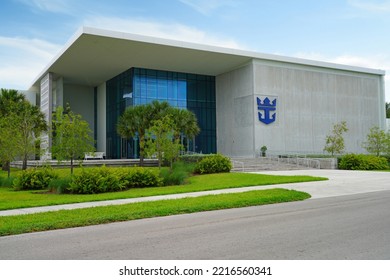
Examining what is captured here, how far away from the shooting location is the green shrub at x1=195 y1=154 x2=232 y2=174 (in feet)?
91.0

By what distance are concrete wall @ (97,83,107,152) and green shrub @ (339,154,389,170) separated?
97.2 feet

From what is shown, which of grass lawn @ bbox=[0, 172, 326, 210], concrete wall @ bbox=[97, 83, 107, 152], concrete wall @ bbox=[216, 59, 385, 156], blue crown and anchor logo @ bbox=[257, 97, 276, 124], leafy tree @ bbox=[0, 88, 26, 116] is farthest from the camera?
concrete wall @ bbox=[97, 83, 107, 152]

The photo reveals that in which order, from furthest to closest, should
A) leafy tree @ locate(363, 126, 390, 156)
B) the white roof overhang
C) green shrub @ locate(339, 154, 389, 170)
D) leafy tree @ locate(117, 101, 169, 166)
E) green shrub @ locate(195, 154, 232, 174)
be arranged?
leafy tree @ locate(363, 126, 390, 156) < the white roof overhang < leafy tree @ locate(117, 101, 169, 166) < green shrub @ locate(339, 154, 389, 170) < green shrub @ locate(195, 154, 232, 174)

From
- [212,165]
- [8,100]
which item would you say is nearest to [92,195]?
[212,165]

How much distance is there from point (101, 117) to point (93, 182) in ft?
119

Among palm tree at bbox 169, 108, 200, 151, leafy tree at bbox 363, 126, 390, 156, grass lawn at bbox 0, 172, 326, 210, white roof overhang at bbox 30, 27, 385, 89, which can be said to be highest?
white roof overhang at bbox 30, 27, 385, 89

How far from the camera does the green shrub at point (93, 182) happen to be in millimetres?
17750

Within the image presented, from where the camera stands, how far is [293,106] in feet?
147

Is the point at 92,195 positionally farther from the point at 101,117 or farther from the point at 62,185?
the point at 101,117

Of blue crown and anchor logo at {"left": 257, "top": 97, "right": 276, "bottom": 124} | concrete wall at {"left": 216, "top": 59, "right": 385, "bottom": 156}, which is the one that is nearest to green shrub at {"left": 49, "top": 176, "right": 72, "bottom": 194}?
concrete wall at {"left": 216, "top": 59, "right": 385, "bottom": 156}

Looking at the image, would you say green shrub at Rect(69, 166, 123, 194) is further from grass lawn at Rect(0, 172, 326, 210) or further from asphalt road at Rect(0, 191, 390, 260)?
asphalt road at Rect(0, 191, 390, 260)

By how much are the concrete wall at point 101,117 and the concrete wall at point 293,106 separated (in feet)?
48.0

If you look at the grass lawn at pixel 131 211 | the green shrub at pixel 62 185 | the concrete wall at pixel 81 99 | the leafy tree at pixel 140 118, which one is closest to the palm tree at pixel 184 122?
the leafy tree at pixel 140 118
